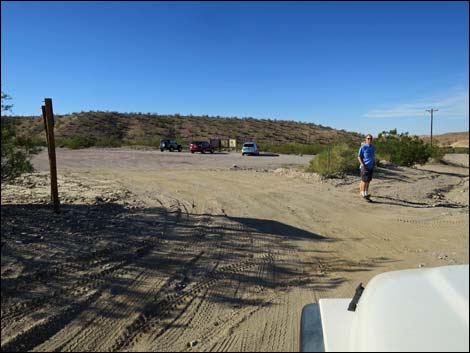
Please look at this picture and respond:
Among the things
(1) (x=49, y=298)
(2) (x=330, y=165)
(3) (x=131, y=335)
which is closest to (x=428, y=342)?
A: (3) (x=131, y=335)

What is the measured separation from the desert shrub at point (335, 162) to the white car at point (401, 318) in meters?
13.5

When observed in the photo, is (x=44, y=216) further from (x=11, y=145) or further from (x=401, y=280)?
(x=401, y=280)

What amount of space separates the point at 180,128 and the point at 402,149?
200 feet

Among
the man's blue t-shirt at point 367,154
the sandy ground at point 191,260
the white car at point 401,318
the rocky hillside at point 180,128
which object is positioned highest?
the rocky hillside at point 180,128

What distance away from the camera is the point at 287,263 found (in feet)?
18.8

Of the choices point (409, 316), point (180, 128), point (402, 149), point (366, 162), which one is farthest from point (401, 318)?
point (180, 128)

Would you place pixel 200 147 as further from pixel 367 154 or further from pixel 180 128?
pixel 180 128

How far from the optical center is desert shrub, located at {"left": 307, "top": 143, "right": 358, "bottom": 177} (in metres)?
15.7

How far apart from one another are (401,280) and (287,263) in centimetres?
391

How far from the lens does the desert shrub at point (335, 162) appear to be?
15.7 m

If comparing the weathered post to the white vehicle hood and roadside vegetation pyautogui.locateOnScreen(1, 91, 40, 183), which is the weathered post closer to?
roadside vegetation pyautogui.locateOnScreen(1, 91, 40, 183)

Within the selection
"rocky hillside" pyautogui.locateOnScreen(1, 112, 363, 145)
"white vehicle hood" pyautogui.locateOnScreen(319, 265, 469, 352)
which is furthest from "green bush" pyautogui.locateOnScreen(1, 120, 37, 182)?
"rocky hillside" pyautogui.locateOnScreen(1, 112, 363, 145)

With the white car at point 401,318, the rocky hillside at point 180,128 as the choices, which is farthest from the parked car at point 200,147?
the white car at point 401,318

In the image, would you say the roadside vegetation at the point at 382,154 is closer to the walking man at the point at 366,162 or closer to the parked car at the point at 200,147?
the walking man at the point at 366,162
